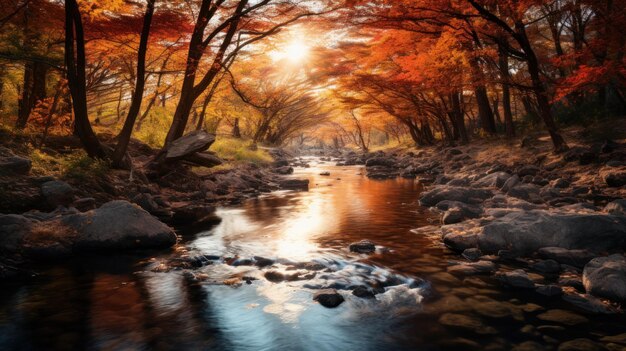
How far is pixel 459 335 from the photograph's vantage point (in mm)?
4059

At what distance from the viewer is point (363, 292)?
5086 millimetres

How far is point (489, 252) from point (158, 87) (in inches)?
766

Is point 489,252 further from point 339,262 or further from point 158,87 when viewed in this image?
point 158,87

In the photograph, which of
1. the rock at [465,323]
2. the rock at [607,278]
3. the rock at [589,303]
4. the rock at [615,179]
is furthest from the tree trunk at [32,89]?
the rock at [615,179]

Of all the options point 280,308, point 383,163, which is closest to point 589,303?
point 280,308

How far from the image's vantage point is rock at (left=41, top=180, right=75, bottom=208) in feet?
26.7

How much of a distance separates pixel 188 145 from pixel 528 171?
38.5ft

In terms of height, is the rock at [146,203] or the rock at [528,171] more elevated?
the rock at [528,171]

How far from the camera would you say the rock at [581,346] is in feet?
12.2

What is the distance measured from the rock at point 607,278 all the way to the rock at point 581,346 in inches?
41.1

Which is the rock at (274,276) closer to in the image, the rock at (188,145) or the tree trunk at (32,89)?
the rock at (188,145)

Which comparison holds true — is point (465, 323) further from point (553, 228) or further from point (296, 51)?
point (296, 51)

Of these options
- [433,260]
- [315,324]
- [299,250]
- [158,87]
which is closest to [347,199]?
[299,250]

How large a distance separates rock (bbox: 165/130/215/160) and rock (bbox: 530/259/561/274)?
35.2ft
